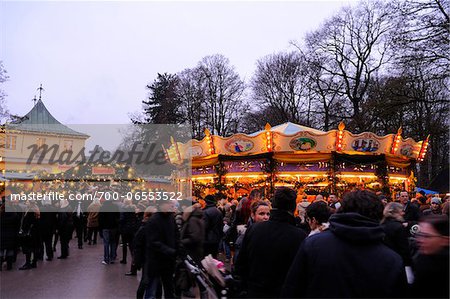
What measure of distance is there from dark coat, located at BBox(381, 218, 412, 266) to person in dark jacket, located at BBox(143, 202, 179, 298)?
8.80 ft

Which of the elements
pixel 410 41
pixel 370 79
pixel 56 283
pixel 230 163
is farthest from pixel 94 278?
pixel 370 79

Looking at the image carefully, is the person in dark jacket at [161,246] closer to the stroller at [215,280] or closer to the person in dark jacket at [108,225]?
the stroller at [215,280]

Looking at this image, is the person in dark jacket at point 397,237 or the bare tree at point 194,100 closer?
the person in dark jacket at point 397,237

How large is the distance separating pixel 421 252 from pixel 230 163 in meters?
16.5

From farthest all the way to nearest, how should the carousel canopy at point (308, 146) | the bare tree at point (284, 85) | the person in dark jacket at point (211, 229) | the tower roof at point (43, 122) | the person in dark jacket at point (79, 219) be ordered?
the tower roof at point (43, 122), the bare tree at point (284, 85), the carousel canopy at point (308, 146), the person in dark jacket at point (79, 219), the person in dark jacket at point (211, 229)

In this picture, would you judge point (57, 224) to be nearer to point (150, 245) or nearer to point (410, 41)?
point (150, 245)

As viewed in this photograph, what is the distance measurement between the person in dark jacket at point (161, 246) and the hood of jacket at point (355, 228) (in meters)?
3.45

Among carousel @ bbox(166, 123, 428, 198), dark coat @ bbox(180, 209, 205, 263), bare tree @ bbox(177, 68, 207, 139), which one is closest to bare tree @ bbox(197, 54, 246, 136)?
bare tree @ bbox(177, 68, 207, 139)

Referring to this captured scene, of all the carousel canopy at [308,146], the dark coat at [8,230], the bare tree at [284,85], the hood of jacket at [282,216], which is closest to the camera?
the hood of jacket at [282,216]

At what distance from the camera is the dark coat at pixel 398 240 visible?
4.41 m

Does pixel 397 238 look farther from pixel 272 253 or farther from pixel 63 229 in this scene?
pixel 63 229

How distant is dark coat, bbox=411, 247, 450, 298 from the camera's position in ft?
7.47

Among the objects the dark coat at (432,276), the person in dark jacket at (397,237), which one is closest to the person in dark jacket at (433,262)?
the dark coat at (432,276)

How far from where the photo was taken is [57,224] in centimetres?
1159
